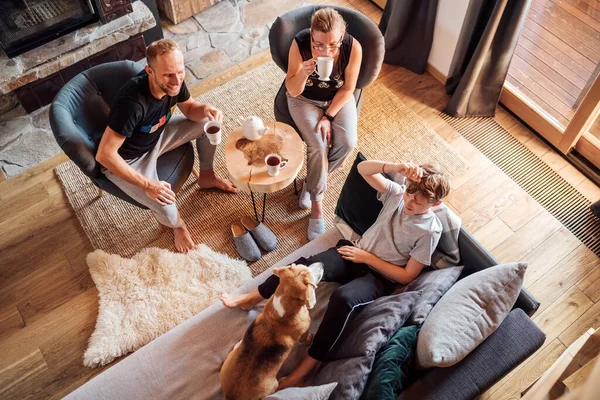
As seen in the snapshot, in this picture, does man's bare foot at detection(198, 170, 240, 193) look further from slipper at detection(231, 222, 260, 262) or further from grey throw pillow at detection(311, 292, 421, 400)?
grey throw pillow at detection(311, 292, 421, 400)

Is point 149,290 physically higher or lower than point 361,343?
lower

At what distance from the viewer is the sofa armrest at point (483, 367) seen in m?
1.67

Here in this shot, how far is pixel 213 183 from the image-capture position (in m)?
2.90

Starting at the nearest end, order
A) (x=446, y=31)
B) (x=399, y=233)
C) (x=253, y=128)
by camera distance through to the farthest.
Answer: (x=399, y=233) → (x=253, y=128) → (x=446, y=31)

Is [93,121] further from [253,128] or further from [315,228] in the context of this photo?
[315,228]

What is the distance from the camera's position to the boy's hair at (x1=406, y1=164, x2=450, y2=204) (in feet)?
6.15

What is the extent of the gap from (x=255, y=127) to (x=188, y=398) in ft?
4.00

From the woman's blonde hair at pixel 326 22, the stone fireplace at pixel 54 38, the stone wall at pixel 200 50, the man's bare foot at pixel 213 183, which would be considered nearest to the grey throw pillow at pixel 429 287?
the woman's blonde hair at pixel 326 22

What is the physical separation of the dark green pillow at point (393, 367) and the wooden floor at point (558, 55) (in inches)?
79.2

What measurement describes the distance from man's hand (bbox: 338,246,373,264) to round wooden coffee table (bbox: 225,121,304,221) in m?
0.46

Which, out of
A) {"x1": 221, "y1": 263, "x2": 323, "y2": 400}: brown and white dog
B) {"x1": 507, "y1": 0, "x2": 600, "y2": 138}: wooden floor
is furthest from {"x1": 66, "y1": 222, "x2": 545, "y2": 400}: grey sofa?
{"x1": 507, "y1": 0, "x2": 600, "y2": 138}: wooden floor

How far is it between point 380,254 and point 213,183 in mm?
1182

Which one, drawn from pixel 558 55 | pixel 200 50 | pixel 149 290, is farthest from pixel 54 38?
pixel 558 55

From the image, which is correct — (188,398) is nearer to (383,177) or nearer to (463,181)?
(383,177)
